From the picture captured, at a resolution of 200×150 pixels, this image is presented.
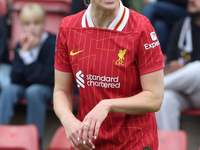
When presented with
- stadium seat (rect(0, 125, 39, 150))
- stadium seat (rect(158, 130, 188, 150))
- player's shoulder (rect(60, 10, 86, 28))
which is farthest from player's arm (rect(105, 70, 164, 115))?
stadium seat (rect(0, 125, 39, 150))

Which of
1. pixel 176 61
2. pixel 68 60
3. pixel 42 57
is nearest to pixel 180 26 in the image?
pixel 176 61

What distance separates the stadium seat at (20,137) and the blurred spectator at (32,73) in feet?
1.61

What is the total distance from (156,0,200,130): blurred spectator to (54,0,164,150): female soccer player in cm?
139

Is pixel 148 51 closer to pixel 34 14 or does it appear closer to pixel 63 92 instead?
pixel 63 92

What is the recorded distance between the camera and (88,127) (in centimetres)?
127

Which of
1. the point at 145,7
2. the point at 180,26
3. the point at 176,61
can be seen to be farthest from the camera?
the point at 145,7

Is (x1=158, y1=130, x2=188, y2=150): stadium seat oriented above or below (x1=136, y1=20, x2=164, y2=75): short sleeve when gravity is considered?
below

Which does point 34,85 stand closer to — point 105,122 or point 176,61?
point 176,61

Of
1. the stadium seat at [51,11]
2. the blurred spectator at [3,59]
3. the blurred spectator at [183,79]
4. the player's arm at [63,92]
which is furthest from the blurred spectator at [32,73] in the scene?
the player's arm at [63,92]

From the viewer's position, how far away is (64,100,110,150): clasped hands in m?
1.26

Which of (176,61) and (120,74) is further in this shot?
(176,61)

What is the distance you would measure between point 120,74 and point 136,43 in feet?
0.47

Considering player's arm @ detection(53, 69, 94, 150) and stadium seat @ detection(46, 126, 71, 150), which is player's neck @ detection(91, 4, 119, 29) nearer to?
player's arm @ detection(53, 69, 94, 150)

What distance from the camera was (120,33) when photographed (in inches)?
54.6
